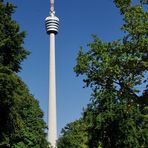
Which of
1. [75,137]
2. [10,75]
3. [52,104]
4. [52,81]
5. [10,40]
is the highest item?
[52,81]

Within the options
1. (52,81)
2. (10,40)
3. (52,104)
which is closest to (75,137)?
(52,104)

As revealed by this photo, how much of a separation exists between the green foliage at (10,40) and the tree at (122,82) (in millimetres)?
5021

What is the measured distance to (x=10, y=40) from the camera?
1507 inches

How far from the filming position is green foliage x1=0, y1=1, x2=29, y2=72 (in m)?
38.4

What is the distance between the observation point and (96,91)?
135 ft

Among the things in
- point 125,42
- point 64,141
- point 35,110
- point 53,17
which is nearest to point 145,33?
point 125,42

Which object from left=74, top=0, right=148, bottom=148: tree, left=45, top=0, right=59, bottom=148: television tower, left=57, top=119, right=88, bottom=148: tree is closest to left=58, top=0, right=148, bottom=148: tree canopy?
left=74, top=0, right=148, bottom=148: tree

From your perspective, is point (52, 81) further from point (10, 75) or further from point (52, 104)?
point (10, 75)

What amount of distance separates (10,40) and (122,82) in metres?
9.07

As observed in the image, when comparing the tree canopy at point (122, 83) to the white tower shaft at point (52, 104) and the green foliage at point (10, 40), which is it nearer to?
the green foliage at point (10, 40)

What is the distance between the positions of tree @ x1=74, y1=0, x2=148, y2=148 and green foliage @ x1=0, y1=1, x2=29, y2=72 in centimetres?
502

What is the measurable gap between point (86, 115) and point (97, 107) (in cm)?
126

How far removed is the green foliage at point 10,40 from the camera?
38.4 meters

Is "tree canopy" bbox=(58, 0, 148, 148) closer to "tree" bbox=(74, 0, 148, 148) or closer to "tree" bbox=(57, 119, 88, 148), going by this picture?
"tree" bbox=(74, 0, 148, 148)
